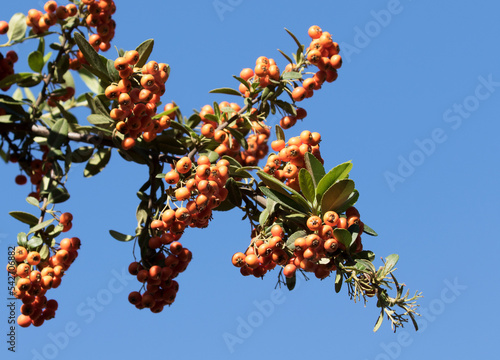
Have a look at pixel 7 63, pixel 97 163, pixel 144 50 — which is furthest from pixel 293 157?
pixel 7 63

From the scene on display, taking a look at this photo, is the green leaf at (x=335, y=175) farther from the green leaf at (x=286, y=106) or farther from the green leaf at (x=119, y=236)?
the green leaf at (x=119, y=236)

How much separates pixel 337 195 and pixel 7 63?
8.58 feet

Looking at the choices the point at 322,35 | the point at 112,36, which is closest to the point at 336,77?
the point at 322,35

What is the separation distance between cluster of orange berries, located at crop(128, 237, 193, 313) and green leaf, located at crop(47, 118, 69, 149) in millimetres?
866

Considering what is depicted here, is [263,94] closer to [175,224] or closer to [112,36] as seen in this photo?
[175,224]

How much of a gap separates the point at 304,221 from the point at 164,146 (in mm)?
1070

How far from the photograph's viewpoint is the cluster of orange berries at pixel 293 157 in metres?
3.48

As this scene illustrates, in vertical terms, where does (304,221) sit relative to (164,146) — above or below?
below

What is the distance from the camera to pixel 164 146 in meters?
3.85

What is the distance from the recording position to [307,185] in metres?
3.32

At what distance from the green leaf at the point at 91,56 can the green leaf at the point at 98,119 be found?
25 cm

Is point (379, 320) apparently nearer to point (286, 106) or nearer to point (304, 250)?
point (304, 250)

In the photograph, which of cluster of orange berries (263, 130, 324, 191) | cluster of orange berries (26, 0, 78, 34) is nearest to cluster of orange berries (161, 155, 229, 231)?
cluster of orange berries (263, 130, 324, 191)

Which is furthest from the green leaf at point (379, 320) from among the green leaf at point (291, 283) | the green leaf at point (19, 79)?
the green leaf at point (19, 79)
